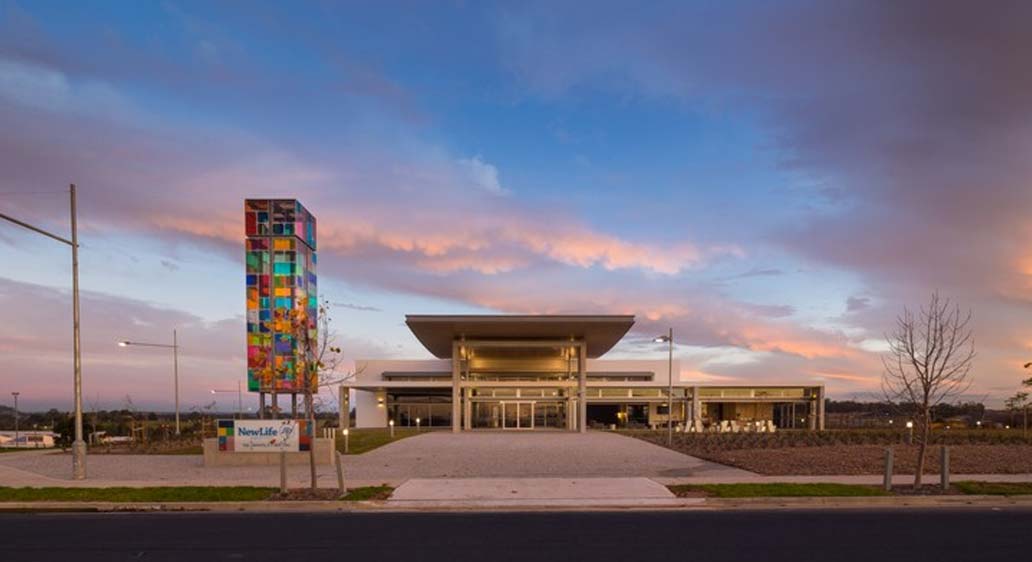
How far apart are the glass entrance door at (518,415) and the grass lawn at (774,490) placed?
117 feet

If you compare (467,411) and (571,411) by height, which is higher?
(467,411)

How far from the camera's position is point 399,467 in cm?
2144

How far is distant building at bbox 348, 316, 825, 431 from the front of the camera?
4562 cm

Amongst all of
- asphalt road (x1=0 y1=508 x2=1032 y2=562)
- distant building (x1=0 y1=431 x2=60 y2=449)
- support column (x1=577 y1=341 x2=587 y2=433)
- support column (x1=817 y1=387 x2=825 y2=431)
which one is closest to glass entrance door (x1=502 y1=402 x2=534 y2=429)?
support column (x1=577 y1=341 x2=587 y2=433)

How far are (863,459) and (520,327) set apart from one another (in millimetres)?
24821

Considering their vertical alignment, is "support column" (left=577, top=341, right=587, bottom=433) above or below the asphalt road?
below

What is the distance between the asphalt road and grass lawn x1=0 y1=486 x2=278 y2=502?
4.65 ft

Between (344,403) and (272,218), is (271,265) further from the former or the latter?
(344,403)

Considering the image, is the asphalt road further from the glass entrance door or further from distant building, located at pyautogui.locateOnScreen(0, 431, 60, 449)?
the glass entrance door

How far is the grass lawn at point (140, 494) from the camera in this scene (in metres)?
14.9

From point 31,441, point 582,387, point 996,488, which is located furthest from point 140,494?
point 31,441

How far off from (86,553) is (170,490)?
6247 millimetres

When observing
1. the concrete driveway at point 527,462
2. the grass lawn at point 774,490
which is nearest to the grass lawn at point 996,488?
the grass lawn at point 774,490

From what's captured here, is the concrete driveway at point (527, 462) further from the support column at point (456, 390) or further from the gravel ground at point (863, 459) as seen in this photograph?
the support column at point (456, 390)
